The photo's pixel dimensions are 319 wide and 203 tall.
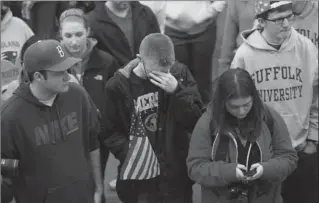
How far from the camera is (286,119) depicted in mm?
4840

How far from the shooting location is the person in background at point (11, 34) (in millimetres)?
5191

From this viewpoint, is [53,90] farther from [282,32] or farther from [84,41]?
[282,32]

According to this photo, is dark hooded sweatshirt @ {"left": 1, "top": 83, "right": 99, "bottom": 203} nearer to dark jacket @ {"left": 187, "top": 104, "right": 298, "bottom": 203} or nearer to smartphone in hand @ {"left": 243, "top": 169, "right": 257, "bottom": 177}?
dark jacket @ {"left": 187, "top": 104, "right": 298, "bottom": 203}

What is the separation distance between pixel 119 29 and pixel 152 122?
114 cm

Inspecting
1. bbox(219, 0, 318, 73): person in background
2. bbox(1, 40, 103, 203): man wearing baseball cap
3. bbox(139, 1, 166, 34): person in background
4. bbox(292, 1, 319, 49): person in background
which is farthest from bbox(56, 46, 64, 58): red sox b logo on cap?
bbox(292, 1, 319, 49): person in background

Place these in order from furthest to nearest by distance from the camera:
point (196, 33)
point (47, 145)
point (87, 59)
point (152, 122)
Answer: point (196, 33)
point (87, 59)
point (152, 122)
point (47, 145)

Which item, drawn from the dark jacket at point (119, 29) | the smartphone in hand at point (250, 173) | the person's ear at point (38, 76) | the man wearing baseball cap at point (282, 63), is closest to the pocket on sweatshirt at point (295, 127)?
the man wearing baseball cap at point (282, 63)

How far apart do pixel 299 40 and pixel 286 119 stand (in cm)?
52

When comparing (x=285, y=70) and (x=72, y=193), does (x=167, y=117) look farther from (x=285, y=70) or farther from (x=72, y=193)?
(x=285, y=70)

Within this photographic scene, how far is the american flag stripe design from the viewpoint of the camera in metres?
4.22

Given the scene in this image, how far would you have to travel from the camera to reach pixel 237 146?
13.3 feet

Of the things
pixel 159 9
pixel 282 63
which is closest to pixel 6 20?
pixel 159 9

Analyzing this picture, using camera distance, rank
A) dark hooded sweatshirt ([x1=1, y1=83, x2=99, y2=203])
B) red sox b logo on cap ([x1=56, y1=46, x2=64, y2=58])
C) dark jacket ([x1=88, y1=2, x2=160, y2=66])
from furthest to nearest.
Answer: dark jacket ([x1=88, y1=2, x2=160, y2=66]), red sox b logo on cap ([x1=56, y1=46, x2=64, y2=58]), dark hooded sweatshirt ([x1=1, y1=83, x2=99, y2=203])

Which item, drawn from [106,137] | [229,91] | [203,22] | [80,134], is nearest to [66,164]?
[80,134]
